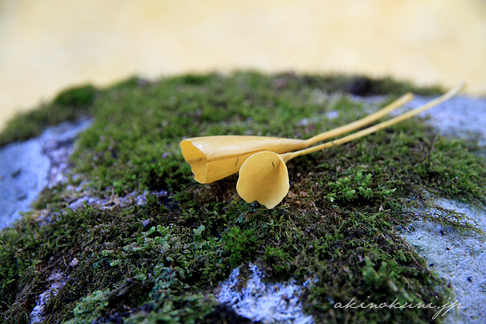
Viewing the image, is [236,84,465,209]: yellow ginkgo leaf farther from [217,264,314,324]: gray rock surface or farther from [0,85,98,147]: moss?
[0,85,98,147]: moss

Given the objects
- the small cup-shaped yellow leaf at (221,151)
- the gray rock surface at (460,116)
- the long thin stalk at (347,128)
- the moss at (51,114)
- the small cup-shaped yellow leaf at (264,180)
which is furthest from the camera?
the moss at (51,114)


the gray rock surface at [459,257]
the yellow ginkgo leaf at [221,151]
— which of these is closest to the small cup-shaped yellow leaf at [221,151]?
the yellow ginkgo leaf at [221,151]

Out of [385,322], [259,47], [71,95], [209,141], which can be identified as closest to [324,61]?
[259,47]

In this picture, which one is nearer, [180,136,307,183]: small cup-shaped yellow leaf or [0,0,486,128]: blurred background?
[180,136,307,183]: small cup-shaped yellow leaf

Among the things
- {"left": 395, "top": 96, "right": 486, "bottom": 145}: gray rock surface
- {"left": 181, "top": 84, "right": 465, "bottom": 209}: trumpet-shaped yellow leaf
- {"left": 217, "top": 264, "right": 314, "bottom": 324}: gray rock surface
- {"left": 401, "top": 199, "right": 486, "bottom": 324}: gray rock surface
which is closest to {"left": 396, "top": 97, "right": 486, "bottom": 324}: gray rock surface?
{"left": 401, "top": 199, "right": 486, "bottom": 324}: gray rock surface

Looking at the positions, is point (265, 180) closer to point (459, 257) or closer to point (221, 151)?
point (221, 151)

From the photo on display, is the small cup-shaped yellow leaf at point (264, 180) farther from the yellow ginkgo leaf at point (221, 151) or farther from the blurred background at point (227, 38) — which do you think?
the blurred background at point (227, 38)
